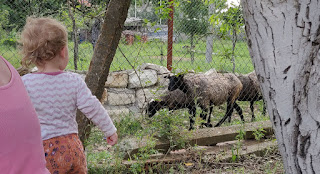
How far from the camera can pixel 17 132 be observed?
0.87 m

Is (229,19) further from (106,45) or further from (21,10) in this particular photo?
(21,10)

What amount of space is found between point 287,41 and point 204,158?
2711 mm

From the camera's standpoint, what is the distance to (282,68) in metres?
1.69

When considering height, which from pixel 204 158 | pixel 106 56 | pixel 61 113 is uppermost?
pixel 106 56

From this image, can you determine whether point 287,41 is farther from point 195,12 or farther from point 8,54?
point 195,12

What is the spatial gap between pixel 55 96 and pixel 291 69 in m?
1.47

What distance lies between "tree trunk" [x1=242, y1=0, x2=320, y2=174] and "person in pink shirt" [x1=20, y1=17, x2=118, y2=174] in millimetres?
1131

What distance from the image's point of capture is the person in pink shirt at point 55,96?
2.28 metres

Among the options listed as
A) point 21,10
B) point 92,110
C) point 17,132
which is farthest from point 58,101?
point 21,10

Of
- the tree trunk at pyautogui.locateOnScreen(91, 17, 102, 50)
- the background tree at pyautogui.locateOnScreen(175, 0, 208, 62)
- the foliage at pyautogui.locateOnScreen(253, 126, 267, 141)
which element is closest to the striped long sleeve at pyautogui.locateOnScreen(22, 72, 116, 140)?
the foliage at pyautogui.locateOnScreen(253, 126, 267, 141)

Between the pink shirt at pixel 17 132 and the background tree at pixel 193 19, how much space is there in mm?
4740

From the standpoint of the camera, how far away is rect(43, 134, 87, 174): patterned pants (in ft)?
7.55

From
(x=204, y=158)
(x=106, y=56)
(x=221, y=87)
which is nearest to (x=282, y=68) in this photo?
(x=106, y=56)

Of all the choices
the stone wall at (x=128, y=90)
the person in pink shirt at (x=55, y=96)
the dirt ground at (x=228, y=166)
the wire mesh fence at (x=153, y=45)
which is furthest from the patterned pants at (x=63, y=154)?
the stone wall at (x=128, y=90)
